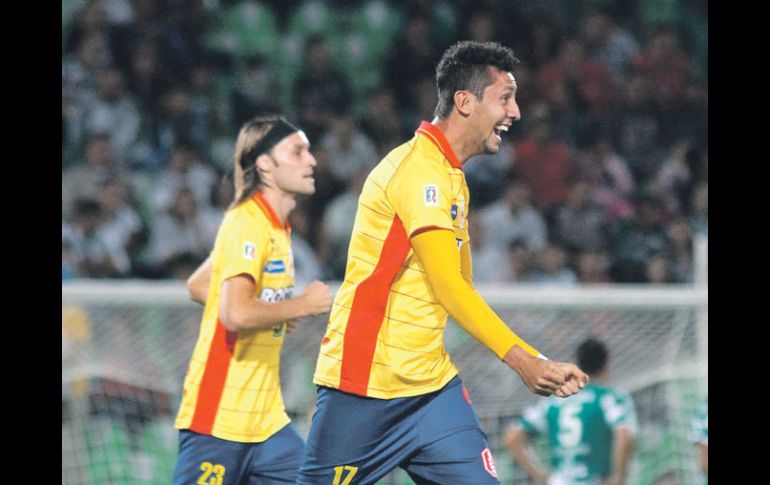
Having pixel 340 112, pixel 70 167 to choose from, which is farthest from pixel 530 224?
pixel 70 167

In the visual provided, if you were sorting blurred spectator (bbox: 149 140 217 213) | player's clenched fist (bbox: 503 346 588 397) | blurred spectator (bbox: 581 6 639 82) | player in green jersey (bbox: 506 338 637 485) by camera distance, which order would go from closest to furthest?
player's clenched fist (bbox: 503 346 588 397)
player in green jersey (bbox: 506 338 637 485)
blurred spectator (bbox: 149 140 217 213)
blurred spectator (bbox: 581 6 639 82)

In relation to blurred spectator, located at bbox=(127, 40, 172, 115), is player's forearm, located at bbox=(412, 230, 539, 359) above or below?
below

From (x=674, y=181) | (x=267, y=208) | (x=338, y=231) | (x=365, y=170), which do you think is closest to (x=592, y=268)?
(x=674, y=181)

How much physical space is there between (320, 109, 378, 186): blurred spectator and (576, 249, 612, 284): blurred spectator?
200 centimetres

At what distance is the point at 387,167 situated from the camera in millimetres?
4434

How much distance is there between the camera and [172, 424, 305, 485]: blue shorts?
16.4 ft

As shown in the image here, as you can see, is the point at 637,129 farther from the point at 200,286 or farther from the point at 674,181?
the point at 200,286

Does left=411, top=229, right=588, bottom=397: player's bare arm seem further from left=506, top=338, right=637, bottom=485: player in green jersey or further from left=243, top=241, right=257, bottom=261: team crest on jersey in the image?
left=506, top=338, right=637, bottom=485: player in green jersey

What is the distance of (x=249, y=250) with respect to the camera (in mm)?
4969

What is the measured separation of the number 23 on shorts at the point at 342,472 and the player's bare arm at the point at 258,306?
0.64 meters

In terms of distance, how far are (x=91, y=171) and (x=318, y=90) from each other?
2208 mm

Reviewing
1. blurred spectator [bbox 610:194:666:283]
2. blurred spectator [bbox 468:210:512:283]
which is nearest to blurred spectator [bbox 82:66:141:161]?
blurred spectator [bbox 468:210:512:283]

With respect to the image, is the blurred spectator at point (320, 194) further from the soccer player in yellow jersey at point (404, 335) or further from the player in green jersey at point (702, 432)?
the soccer player in yellow jersey at point (404, 335)

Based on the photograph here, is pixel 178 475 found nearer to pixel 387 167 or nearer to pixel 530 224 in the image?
pixel 387 167
